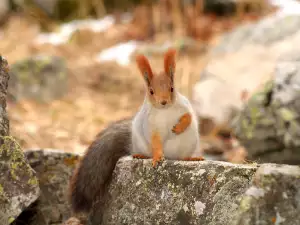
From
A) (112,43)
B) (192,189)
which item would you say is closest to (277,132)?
(192,189)

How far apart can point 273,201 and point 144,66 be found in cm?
109

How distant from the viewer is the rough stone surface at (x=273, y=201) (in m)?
2.03

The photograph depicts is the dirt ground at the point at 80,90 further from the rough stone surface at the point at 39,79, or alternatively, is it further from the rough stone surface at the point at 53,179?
the rough stone surface at the point at 53,179

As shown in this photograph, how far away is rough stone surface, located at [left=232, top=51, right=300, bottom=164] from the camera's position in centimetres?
542

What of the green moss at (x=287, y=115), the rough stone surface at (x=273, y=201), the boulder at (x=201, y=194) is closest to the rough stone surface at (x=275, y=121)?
the green moss at (x=287, y=115)

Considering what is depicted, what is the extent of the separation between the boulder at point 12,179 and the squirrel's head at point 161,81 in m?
0.79

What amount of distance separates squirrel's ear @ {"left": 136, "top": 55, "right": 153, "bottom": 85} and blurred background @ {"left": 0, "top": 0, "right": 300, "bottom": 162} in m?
2.77

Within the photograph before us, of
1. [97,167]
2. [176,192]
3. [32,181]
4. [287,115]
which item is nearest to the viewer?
[176,192]

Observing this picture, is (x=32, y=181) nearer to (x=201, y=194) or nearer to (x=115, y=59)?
(x=201, y=194)

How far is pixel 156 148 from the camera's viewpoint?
289 cm

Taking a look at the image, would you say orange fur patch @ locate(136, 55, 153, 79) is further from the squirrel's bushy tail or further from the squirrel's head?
the squirrel's bushy tail


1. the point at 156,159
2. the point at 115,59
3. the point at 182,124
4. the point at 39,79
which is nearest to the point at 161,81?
the point at 182,124

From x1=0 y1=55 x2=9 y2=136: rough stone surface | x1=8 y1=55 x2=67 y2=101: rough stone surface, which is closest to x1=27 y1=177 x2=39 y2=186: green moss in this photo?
x1=0 y1=55 x2=9 y2=136: rough stone surface

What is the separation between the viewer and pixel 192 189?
2.58m
